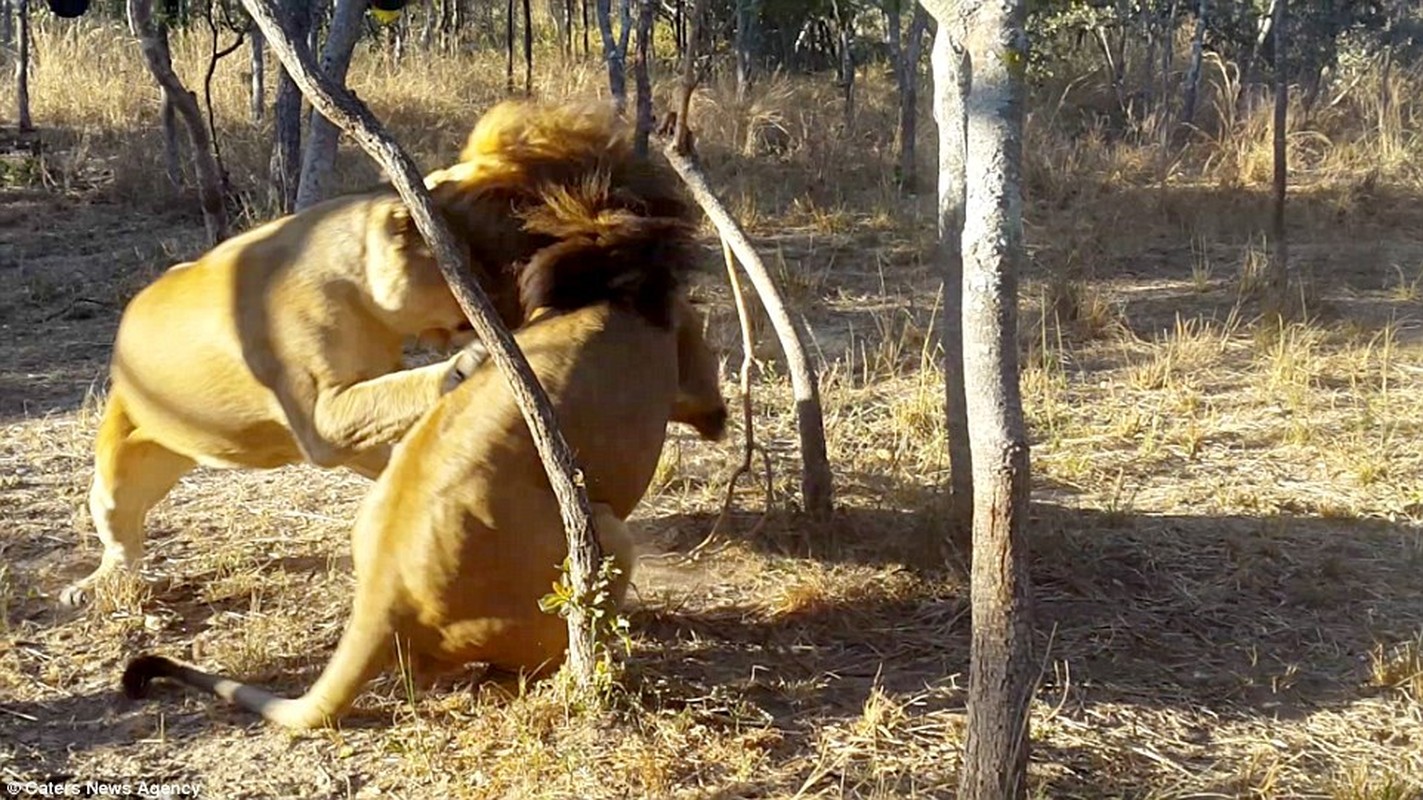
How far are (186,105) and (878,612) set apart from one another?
5.33m

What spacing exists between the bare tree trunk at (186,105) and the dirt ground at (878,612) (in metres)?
1.62

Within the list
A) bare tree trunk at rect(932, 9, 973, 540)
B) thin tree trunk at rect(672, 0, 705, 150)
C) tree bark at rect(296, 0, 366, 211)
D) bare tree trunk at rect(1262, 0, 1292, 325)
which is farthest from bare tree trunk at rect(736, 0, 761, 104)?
bare tree trunk at rect(932, 9, 973, 540)

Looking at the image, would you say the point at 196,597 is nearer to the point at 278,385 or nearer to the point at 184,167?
the point at 278,385

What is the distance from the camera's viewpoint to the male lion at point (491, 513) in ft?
12.4

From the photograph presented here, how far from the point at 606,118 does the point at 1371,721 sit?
8.48 ft

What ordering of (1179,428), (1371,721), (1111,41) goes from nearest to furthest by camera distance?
(1371,721) → (1179,428) → (1111,41)

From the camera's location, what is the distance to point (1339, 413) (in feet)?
21.3

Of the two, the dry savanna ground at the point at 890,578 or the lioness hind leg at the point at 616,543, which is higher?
the lioness hind leg at the point at 616,543

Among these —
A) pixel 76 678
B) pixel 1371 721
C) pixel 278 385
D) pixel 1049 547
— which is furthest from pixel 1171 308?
pixel 76 678

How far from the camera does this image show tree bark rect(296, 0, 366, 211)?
655 centimetres

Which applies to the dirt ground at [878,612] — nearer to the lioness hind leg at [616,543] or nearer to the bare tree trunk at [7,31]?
the lioness hind leg at [616,543]

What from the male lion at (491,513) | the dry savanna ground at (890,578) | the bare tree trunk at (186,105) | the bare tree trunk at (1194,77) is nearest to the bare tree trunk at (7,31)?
A: the dry savanna ground at (890,578)

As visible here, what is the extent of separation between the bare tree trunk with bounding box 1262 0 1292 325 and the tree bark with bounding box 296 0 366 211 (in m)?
4.58

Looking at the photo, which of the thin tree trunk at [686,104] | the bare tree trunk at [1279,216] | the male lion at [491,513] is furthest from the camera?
the bare tree trunk at [1279,216]
